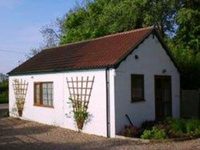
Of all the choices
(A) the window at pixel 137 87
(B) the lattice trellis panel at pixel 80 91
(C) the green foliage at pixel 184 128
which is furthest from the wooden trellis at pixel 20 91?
(C) the green foliage at pixel 184 128

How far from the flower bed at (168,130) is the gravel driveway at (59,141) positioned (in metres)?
0.69

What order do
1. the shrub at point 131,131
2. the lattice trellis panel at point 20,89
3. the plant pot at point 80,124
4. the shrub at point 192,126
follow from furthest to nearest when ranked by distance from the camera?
the lattice trellis panel at point 20,89 → the plant pot at point 80,124 → the shrub at point 192,126 → the shrub at point 131,131

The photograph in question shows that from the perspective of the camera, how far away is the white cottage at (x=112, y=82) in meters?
18.2

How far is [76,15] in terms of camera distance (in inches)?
1644

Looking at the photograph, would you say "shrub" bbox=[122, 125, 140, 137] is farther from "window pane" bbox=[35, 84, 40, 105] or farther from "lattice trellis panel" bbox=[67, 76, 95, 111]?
"window pane" bbox=[35, 84, 40, 105]

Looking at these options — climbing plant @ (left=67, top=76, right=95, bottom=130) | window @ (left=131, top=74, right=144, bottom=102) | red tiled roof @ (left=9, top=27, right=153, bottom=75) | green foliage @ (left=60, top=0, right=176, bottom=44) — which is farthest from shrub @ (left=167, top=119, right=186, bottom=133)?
green foliage @ (left=60, top=0, right=176, bottom=44)

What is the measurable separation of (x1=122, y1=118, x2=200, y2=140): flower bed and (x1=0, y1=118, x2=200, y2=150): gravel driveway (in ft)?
2.25

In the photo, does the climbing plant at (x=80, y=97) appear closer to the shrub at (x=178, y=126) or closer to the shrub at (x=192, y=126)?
the shrub at (x=178, y=126)

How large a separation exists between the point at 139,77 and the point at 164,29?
14.6 m

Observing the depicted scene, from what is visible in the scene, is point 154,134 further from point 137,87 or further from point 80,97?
point 80,97

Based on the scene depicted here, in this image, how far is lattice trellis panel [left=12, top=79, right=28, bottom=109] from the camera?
26.1 metres

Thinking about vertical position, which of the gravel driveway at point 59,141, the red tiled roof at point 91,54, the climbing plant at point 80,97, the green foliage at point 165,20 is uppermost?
the green foliage at point 165,20

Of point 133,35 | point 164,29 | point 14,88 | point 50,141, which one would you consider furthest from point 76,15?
point 50,141

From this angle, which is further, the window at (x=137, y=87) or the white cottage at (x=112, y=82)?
the window at (x=137, y=87)
